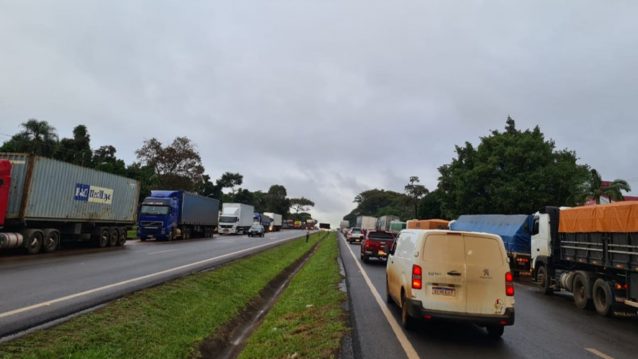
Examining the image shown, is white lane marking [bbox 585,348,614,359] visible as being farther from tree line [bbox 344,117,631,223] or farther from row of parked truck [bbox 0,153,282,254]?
tree line [bbox 344,117,631,223]

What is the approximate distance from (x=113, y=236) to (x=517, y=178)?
33.0 m

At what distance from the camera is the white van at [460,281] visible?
7980mm

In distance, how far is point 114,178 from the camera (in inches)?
1109

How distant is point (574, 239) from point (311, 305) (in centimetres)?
848

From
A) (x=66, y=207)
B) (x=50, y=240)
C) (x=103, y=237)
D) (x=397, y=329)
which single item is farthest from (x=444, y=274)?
(x=103, y=237)

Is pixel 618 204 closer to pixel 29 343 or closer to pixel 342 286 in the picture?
pixel 342 286

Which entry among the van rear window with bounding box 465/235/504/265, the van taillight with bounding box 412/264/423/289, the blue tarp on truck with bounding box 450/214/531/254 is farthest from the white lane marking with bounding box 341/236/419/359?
the blue tarp on truck with bounding box 450/214/531/254

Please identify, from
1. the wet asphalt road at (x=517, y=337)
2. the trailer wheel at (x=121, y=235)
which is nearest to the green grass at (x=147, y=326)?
the wet asphalt road at (x=517, y=337)

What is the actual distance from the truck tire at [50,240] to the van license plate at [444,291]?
746 inches

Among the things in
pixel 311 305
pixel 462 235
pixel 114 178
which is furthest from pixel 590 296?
pixel 114 178

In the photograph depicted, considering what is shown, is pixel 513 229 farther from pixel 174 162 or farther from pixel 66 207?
pixel 174 162

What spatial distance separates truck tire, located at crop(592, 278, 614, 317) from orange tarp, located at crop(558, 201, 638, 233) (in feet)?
4.37

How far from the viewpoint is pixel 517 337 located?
8.79 metres

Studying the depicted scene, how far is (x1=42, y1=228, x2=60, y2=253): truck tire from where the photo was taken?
829 inches
